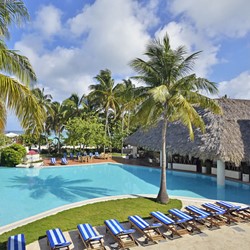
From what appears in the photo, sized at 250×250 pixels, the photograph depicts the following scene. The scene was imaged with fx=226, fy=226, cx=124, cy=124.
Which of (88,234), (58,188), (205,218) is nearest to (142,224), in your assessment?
(88,234)

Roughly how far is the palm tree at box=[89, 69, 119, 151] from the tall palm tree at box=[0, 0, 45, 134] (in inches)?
812

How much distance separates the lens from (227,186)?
14625 mm

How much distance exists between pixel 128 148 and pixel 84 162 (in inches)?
464

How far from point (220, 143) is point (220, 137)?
624 mm

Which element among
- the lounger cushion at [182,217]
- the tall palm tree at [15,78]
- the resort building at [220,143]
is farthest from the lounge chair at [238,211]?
the tall palm tree at [15,78]

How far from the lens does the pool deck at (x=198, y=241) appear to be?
21.1 ft

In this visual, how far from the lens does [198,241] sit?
22.2 feet

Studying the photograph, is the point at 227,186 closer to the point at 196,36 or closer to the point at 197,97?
the point at 197,97

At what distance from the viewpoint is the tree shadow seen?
12471mm

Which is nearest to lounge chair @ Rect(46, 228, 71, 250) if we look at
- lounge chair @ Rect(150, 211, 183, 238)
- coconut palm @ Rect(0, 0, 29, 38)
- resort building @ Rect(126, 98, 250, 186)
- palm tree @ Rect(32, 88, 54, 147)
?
lounge chair @ Rect(150, 211, 183, 238)

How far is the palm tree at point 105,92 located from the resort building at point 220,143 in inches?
320

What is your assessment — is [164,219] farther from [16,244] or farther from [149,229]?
[16,244]

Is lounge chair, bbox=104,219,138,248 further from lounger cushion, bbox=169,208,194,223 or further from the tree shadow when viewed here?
the tree shadow

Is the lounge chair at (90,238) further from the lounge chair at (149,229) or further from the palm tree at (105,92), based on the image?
the palm tree at (105,92)
